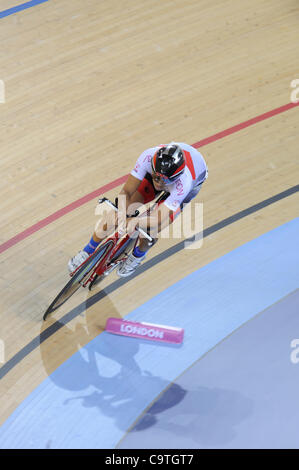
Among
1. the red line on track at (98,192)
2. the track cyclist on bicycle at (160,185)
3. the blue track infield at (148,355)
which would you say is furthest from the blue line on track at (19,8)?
the blue track infield at (148,355)

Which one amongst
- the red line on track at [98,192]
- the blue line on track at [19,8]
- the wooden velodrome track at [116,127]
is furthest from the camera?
the blue line on track at [19,8]

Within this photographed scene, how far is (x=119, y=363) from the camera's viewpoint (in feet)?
13.0

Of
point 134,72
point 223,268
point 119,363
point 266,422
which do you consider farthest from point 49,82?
point 266,422

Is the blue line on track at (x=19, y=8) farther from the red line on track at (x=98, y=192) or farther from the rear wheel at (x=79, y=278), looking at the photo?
the rear wheel at (x=79, y=278)

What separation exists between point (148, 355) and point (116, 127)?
2348 millimetres

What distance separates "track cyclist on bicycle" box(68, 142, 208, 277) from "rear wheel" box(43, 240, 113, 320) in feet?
0.21

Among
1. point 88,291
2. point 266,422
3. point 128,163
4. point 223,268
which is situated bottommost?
point 266,422

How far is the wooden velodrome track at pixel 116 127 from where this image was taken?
4.32 m

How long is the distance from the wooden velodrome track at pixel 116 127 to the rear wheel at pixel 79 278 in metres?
0.14

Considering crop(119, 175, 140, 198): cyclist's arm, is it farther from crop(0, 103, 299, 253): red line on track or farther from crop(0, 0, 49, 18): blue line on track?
crop(0, 0, 49, 18): blue line on track

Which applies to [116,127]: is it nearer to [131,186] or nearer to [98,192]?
[98,192]

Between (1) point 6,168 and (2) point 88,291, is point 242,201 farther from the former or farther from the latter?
(1) point 6,168

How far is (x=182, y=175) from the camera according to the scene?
12.2ft

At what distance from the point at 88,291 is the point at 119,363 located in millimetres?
670
